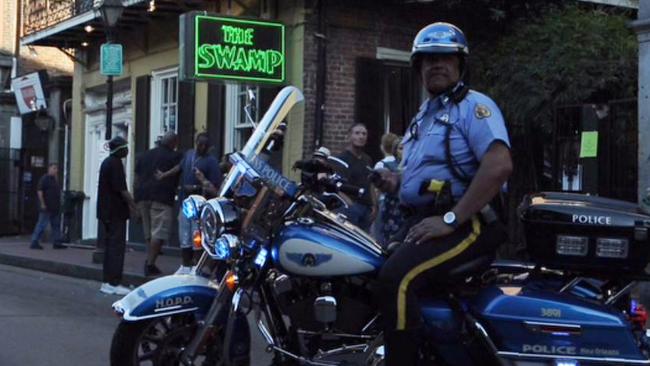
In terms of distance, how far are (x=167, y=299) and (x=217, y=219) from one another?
494 mm

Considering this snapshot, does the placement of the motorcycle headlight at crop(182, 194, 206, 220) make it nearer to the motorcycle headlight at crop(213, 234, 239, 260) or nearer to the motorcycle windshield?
the motorcycle windshield

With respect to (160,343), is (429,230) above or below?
above

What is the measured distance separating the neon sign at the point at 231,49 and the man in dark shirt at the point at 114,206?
1799 millimetres

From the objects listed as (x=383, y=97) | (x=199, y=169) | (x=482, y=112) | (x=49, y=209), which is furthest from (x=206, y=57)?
(x=482, y=112)

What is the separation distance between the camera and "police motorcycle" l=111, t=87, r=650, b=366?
14.6 ft

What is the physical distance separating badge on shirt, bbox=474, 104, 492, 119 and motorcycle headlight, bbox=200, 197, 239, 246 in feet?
4.26

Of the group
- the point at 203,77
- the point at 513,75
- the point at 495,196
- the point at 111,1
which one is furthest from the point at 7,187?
the point at 495,196

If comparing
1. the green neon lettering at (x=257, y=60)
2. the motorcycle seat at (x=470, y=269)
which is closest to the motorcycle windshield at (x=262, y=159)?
the motorcycle seat at (x=470, y=269)

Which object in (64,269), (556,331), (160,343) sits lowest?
(64,269)

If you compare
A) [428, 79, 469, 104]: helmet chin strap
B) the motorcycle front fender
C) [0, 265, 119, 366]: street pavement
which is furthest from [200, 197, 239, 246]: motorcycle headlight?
[0, 265, 119, 366]: street pavement

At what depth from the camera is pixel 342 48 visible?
13.2m

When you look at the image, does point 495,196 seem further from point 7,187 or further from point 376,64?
point 7,187

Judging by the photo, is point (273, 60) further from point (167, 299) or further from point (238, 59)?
point (167, 299)

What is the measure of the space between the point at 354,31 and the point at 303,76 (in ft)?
3.63
